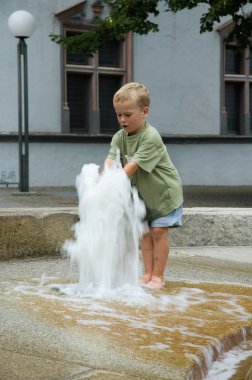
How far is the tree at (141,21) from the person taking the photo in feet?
39.4

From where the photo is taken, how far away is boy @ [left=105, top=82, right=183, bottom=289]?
4.54 m

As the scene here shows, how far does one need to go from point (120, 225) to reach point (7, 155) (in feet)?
38.4

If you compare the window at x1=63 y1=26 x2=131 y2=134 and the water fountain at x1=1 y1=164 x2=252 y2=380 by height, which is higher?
the window at x1=63 y1=26 x2=131 y2=134

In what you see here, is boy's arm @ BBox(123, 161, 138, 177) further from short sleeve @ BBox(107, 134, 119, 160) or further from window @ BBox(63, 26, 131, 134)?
window @ BBox(63, 26, 131, 134)

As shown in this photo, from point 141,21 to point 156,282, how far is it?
8485mm

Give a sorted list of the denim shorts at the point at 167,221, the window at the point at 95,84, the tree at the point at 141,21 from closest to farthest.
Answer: the denim shorts at the point at 167,221, the tree at the point at 141,21, the window at the point at 95,84

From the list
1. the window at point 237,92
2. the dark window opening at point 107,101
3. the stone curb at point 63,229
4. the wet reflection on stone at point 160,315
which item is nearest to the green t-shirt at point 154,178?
the wet reflection on stone at point 160,315

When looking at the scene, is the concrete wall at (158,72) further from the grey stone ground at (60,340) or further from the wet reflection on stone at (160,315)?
the wet reflection on stone at (160,315)

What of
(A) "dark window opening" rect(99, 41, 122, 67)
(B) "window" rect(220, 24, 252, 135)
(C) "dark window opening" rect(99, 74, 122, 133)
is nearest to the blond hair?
(C) "dark window opening" rect(99, 74, 122, 133)

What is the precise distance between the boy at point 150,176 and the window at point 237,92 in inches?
582

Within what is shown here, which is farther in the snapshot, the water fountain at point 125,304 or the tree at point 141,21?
the tree at point 141,21

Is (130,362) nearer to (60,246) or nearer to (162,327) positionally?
(162,327)

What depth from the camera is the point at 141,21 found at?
40.7ft

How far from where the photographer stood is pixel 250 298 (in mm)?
4270
